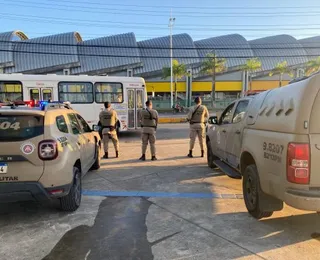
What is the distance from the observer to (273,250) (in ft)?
11.5

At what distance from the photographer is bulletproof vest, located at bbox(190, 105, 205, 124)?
365 inches

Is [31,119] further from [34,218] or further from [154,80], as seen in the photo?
[154,80]

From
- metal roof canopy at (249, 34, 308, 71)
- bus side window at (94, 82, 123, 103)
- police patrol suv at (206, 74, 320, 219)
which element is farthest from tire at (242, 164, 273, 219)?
metal roof canopy at (249, 34, 308, 71)

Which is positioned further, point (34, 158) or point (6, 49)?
point (6, 49)

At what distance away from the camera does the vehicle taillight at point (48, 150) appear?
419 centimetres

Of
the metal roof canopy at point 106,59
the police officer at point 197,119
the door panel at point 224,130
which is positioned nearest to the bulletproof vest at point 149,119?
the police officer at point 197,119

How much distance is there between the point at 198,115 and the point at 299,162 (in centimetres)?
595

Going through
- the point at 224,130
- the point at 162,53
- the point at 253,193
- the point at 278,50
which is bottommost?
the point at 253,193

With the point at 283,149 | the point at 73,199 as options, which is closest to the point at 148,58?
the point at 73,199

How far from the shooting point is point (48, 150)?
4227 mm

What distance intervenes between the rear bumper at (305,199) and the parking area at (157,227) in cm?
53

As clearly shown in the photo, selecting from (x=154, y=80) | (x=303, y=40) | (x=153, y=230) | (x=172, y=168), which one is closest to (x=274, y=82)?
(x=303, y=40)

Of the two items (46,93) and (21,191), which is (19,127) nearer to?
(21,191)

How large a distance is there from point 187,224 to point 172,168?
3.72m
